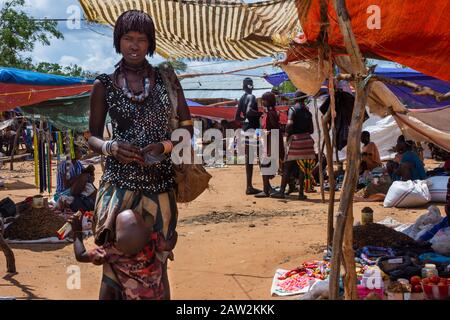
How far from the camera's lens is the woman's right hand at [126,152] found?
2664 millimetres

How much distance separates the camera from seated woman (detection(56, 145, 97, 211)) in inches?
299

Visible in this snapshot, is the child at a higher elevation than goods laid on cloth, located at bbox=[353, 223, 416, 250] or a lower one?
higher

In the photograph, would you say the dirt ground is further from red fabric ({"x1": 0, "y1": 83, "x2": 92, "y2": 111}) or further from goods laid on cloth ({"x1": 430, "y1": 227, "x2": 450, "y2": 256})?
red fabric ({"x1": 0, "y1": 83, "x2": 92, "y2": 111})

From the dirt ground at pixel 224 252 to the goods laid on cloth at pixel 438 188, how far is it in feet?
1.73

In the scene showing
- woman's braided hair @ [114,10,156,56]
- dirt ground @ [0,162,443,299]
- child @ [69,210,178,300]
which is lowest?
dirt ground @ [0,162,443,299]

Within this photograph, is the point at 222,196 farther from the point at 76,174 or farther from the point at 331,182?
the point at 331,182

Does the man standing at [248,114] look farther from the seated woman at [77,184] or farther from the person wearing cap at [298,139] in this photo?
the seated woman at [77,184]

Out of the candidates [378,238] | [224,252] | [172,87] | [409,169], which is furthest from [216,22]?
[409,169]

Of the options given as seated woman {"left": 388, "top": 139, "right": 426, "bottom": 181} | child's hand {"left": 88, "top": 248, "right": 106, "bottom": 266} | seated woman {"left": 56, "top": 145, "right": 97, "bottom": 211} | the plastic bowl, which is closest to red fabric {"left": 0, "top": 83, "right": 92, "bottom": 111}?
seated woman {"left": 56, "top": 145, "right": 97, "bottom": 211}

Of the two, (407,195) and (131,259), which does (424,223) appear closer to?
(407,195)

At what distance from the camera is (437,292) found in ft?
13.4

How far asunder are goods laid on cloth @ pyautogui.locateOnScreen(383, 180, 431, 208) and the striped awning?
10.4ft

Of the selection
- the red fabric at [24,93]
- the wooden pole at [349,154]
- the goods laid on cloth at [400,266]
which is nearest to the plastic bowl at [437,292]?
the goods laid on cloth at [400,266]
